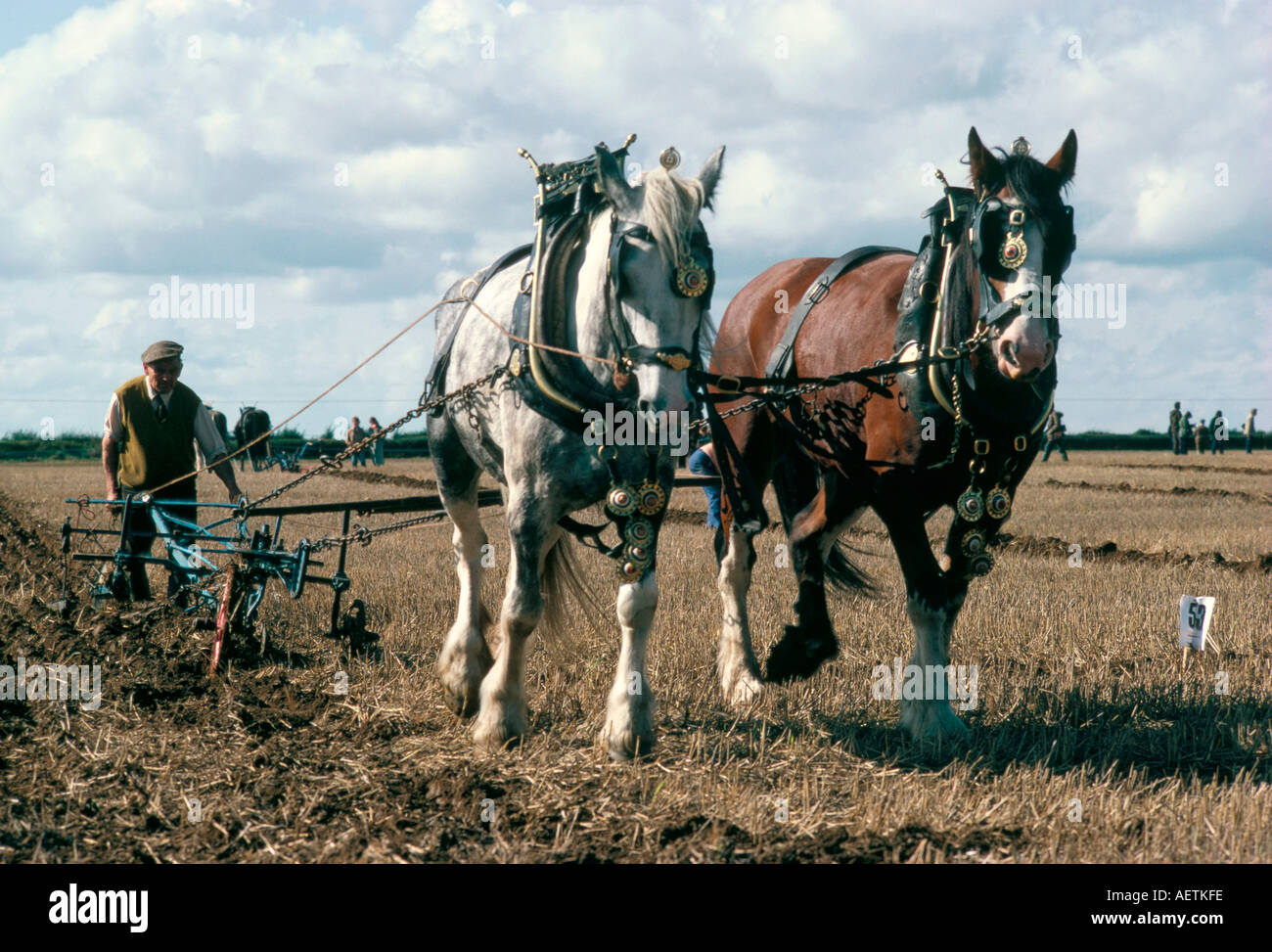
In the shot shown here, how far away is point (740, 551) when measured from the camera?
22.6ft

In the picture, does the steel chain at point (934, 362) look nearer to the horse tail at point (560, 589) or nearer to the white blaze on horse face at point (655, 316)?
the horse tail at point (560, 589)

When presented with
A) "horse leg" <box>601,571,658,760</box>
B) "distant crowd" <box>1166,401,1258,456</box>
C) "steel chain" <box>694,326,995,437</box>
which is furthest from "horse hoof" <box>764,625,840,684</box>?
"distant crowd" <box>1166,401,1258,456</box>

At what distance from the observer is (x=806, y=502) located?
24.1 feet

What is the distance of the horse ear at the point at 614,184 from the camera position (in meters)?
4.72

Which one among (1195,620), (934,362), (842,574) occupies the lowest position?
(1195,620)

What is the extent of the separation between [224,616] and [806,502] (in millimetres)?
3466

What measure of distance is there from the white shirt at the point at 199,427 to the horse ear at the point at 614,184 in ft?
13.0

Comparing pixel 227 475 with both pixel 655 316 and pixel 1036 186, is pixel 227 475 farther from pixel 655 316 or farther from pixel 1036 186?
pixel 1036 186

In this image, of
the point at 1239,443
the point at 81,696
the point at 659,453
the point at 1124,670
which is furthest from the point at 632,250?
the point at 1239,443

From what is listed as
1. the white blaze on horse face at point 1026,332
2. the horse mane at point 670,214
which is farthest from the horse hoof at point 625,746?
the white blaze on horse face at point 1026,332

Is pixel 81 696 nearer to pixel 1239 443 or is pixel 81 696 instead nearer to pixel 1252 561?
pixel 1252 561

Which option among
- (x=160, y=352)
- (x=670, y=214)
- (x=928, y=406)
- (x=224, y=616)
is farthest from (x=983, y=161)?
(x=160, y=352)

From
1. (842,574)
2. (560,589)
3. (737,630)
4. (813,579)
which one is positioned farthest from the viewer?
(842,574)
